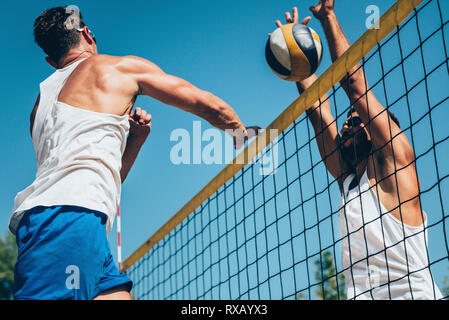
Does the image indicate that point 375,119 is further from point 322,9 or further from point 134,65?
point 134,65

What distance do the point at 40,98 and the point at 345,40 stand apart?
8.28ft

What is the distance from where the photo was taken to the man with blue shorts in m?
2.72

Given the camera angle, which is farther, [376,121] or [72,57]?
[376,121]

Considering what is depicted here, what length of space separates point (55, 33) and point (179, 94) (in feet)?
2.38

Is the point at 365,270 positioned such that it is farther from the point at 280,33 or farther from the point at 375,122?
the point at 280,33

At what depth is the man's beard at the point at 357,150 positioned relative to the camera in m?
4.59

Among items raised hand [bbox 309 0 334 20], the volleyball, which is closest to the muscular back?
the volleyball

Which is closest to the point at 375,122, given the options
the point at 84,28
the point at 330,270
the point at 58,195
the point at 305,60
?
the point at 305,60

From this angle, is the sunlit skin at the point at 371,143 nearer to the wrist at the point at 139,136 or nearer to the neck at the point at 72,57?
the wrist at the point at 139,136

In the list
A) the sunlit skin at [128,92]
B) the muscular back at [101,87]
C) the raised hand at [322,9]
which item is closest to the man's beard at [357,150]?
the raised hand at [322,9]

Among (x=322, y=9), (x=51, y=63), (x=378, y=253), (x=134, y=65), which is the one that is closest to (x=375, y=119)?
(x=378, y=253)

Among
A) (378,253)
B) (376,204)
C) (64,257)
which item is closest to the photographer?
(64,257)

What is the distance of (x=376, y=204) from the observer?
4297 mm

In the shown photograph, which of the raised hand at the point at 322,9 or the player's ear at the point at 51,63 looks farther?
the raised hand at the point at 322,9
